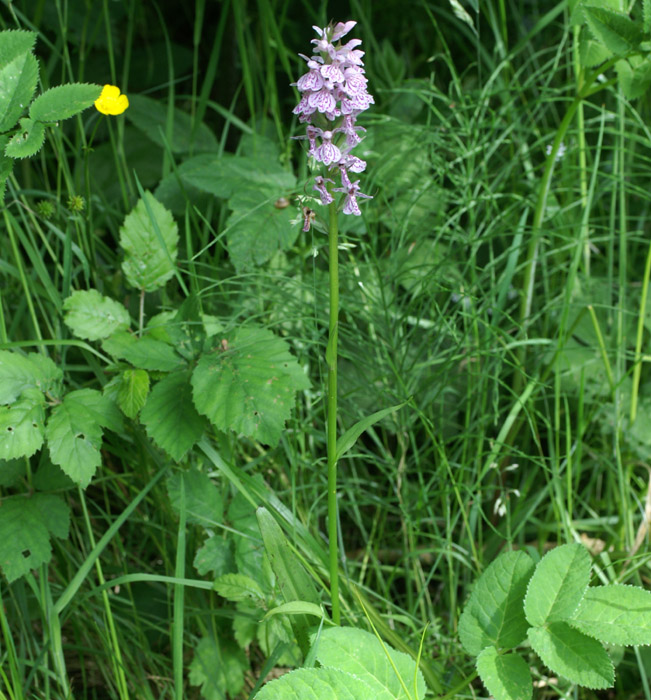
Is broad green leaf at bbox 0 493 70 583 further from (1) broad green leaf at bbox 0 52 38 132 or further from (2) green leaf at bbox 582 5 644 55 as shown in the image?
(2) green leaf at bbox 582 5 644 55

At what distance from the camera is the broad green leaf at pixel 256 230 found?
155 centimetres

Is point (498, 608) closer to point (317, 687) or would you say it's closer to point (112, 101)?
point (317, 687)

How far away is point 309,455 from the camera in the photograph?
5.19 ft

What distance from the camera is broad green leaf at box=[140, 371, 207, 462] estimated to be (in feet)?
3.81

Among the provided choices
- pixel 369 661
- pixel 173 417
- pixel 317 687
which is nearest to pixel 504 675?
pixel 369 661

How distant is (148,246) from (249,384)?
0.41 meters

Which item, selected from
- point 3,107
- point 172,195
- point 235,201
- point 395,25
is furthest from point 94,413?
point 395,25

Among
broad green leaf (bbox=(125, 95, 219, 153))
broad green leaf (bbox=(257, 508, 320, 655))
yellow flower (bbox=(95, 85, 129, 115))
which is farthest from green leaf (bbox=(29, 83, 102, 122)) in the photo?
broad green leaf (bbox=(125, 95, 219, 153))

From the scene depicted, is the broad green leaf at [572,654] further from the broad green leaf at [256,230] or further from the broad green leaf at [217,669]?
the broad green leaf at [256,230]

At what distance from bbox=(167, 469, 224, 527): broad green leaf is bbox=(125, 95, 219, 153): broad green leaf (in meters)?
0.99

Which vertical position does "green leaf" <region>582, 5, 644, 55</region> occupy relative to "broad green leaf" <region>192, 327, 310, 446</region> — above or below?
above

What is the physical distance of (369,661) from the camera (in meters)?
1.01

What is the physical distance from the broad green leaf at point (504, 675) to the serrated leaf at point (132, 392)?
66cm

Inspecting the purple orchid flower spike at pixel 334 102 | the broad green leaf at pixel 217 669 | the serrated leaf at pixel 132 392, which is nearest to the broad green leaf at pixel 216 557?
the broad green leaf at pixel 217 669
